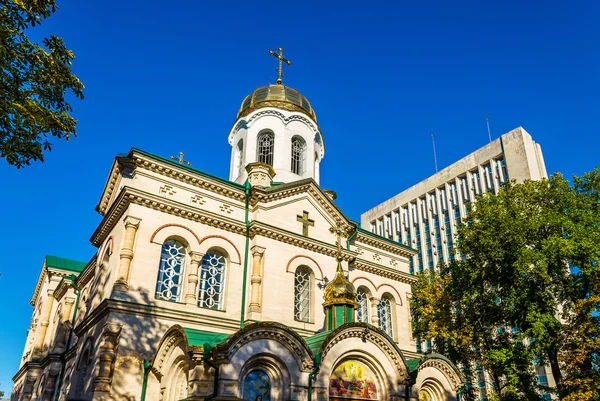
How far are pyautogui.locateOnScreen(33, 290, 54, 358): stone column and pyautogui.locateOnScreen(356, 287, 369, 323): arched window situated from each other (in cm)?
1949

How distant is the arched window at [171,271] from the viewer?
16578mm

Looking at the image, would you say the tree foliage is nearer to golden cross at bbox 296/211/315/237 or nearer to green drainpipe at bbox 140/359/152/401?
golden cross at bbox 296/211/315/237

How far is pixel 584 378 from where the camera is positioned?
17750 mm

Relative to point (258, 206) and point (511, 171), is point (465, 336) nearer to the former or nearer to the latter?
Result: point (258, 206)

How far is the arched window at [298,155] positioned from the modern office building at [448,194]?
1162 inches

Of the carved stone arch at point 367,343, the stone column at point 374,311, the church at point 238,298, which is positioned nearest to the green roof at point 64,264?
the church at point 238,298

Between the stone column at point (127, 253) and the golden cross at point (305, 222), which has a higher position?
the golden cross at point (305, 222)

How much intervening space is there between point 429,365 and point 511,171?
40.9 m

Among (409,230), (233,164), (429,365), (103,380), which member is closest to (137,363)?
(103,380)

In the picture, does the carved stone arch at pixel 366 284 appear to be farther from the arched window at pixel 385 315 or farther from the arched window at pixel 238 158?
the arched window at pixel 238 158

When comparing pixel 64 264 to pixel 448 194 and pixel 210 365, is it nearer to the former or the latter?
pixel 210 365

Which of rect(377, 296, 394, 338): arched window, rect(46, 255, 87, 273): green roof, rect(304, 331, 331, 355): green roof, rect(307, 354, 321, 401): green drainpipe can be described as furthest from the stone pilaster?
rect(46, 255, 87, 273): green roof

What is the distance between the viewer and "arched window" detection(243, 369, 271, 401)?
44.6 feet

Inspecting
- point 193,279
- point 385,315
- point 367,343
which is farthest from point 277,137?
point 367,343
